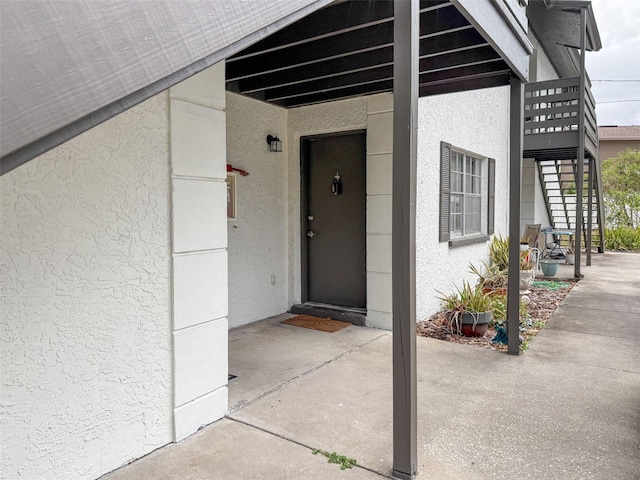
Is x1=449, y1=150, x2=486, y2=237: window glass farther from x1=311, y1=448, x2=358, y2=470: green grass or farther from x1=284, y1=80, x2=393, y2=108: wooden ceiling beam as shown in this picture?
x1=311, y1=448, x2=358, y2=470: green grass

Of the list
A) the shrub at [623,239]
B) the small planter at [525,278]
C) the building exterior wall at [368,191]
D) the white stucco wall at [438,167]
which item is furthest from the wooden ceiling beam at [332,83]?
the shrub at [623,239]

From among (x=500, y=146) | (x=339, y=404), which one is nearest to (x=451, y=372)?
(x=339, y=404)

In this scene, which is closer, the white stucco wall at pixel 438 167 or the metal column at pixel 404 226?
the metal column at pixel 404 226

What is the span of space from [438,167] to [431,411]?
3641 millimetres

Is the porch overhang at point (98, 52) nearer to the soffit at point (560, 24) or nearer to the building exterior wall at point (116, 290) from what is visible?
the building exterior wall at point (116, 290)

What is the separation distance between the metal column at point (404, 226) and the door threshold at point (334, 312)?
2.91 metres

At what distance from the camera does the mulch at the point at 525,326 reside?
4777 millimetres

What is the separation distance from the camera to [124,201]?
231 centimetres

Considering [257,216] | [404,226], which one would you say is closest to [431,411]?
[404,226]

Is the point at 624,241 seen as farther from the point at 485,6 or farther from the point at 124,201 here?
the point at 124,201

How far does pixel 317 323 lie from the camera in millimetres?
5301

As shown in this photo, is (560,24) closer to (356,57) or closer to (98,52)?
(356,57)

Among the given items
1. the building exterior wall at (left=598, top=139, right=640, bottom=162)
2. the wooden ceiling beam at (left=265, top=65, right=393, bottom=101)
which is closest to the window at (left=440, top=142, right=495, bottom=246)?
the wooden ceiling beam at (left=265, top=65, right=393, bottom=101)

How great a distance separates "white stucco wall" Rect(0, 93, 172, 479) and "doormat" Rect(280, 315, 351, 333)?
266cm
